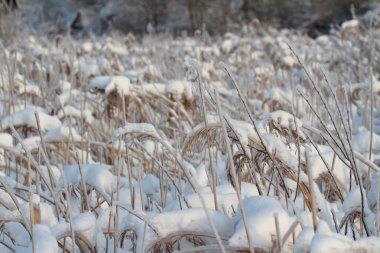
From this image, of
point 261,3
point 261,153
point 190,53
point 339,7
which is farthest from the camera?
point 261,3

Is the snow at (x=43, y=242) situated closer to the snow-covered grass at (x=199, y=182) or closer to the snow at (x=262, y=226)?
the snow-covered grass at (x=199, y=182)

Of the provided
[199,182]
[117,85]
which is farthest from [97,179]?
[117,85]

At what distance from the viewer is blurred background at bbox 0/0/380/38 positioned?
1255cm

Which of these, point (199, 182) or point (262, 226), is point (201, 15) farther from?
point (262, 226)

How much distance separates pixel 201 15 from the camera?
13555 millimetres

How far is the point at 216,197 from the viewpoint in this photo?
854 mm

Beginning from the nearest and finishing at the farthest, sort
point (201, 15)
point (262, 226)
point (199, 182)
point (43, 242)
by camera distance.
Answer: point (262, 226), point (43, 242), point (199, 182), point (201, 15)

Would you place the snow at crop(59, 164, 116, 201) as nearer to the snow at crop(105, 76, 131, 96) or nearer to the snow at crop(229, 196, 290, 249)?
the snow at crop(229, 196, 290, 249)

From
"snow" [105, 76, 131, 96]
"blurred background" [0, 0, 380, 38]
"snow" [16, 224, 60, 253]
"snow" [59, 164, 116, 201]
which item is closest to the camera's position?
"snow" [16, 224, 60, 253]

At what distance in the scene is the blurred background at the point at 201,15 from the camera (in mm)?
12555

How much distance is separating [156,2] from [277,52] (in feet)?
33.7

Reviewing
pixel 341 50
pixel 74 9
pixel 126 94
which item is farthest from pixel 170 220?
pixel 74 9

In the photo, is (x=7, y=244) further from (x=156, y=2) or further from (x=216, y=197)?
(x=156, y=2)

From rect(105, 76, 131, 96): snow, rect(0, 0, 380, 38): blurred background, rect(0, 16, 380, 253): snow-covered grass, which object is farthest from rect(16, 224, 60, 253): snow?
rect(0, 0, 380, 38): blurred background
